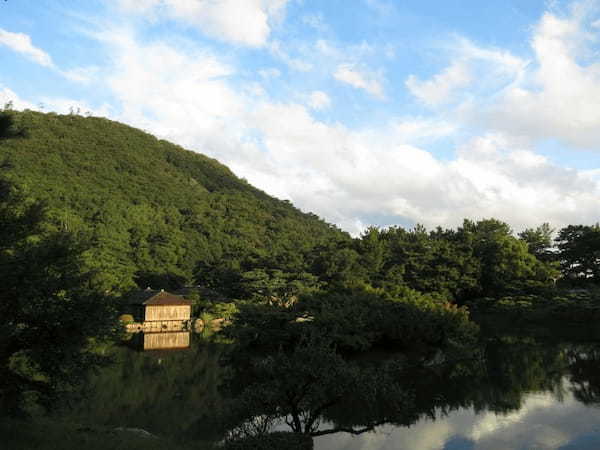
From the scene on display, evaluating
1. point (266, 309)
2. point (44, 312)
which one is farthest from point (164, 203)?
point (44, 312)

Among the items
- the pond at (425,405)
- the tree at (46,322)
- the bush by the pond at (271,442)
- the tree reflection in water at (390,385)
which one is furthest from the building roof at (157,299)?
the bush by the pond at (271,442)

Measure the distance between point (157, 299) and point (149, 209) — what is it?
138ft

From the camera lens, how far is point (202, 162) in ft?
443

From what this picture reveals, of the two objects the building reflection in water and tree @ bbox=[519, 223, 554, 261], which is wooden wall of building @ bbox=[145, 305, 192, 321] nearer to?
the building reflection in water

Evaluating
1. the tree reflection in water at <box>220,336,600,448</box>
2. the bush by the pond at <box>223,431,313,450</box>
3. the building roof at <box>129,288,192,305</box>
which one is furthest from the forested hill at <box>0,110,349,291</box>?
the bush by the pond at <box>223,431,313,450</box>

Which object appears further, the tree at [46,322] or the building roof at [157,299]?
the building roof at [157,299]

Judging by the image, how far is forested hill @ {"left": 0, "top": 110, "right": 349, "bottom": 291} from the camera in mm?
57375

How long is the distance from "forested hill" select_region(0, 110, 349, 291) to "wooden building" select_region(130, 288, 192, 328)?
3.13m

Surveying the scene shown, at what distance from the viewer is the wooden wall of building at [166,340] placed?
1323 inches

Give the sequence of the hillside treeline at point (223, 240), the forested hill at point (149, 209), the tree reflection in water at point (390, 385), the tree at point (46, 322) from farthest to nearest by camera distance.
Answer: the forested hill at point (149, 209), the hillside treeline at point (223, 240), the tree reflection in water at point (390, 385), the tree at point (46, 322)

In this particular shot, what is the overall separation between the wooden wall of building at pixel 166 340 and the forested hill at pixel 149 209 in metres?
4.91

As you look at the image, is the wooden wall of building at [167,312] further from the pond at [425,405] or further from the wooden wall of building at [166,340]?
the pond at [425,405]

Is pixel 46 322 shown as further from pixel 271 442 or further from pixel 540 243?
pixel 540 243

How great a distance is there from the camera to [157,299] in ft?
139
